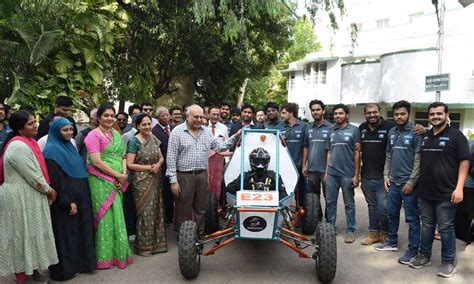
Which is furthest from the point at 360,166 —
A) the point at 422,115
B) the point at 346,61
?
the point at 346,61

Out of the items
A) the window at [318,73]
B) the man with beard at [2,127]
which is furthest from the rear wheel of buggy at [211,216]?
the window at [318,73]

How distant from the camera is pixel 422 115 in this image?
1889cm

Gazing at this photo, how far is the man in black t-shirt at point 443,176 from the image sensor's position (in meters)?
4.46

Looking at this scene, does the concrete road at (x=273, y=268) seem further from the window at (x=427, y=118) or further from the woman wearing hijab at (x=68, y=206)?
the window at (x=427, y=118)

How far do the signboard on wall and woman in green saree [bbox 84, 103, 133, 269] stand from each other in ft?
21.0

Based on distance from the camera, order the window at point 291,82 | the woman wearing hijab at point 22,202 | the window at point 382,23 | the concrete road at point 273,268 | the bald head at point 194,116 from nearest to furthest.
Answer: the woman wearing hijab at point 22,202 → the concrete road at point 273,268 → the bald head at point 194,116 → the window at point 291,82 → the window at point 382,23

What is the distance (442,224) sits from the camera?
4.57 m

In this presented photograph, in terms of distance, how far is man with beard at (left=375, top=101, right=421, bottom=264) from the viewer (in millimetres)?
5043

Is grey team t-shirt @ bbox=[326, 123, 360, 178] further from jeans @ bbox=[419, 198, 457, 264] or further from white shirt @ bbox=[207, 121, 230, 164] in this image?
white shirt @ bbox=[207, 121, 230, 164]

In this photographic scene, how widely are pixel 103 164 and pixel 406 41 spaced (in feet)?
75.7

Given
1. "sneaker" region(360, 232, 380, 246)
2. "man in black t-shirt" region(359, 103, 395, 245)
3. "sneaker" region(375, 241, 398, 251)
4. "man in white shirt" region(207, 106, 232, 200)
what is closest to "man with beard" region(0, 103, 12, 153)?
"man in white shirt" region(207, 106, 232, 200)

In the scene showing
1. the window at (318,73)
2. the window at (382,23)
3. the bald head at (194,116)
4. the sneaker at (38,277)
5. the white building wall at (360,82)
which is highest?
the window at (382,23)

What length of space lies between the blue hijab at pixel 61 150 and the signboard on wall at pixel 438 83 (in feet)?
22.7

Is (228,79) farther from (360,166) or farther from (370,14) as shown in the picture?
(370,14)
